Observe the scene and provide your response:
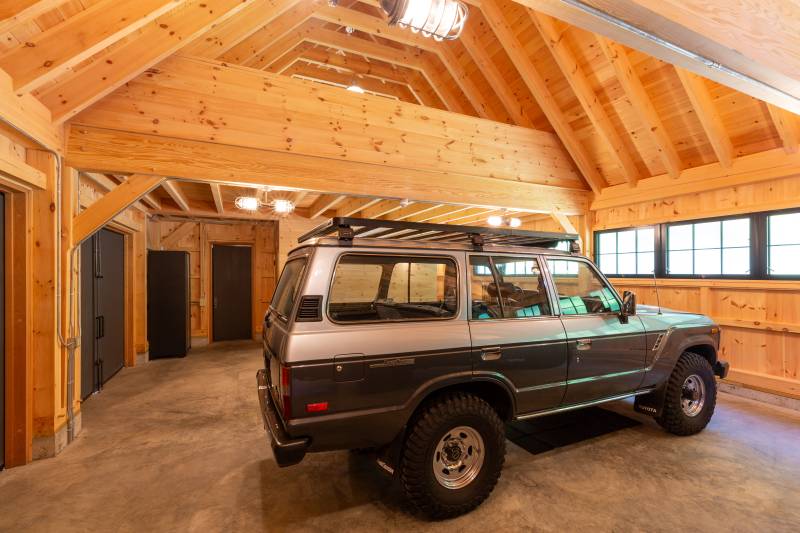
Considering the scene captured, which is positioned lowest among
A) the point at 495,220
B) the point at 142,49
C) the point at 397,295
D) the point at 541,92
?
the point at 397,295

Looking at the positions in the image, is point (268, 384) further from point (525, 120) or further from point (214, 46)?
point (525, 120)

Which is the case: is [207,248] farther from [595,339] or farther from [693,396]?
[693,396]

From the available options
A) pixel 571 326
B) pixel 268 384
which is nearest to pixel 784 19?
pixel 571 326

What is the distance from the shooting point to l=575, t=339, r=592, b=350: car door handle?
277 centimetres

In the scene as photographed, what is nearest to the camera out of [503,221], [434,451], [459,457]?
[434,451]

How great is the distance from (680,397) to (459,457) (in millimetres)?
2392

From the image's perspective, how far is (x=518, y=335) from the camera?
8.30 feet

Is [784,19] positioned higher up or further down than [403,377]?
higher up

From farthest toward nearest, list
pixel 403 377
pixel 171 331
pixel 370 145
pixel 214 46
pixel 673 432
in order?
pixel 171 331 → pixel 370 145 → pixel 214 46 → pixel 673 432 → pixel 403 377

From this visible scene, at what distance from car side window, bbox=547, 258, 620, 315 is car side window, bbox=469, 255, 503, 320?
0.56 m

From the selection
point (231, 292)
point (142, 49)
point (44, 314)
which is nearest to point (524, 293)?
point (142, 49)

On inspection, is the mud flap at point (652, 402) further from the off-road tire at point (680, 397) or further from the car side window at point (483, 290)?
the car side window at point (483, 290)

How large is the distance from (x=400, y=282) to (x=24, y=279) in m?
3.13

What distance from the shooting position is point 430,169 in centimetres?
494
